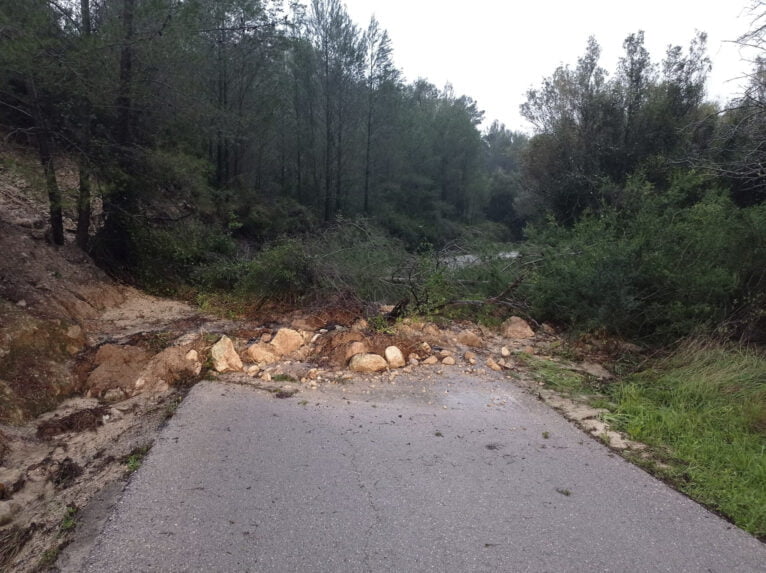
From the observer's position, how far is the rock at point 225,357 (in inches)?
193

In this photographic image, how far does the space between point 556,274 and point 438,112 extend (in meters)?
34.7

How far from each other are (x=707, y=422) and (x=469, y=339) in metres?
2.73

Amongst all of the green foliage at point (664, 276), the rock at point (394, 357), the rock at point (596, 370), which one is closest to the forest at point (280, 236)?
the green foliage at point (664, 276)

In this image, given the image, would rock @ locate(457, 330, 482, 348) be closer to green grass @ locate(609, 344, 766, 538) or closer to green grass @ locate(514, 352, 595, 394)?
green grass @ locate(514, 352, 595, 394)

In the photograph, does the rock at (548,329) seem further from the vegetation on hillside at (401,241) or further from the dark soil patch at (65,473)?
the dark soil patch at (65,473)

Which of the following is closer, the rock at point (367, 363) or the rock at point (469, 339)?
the rock at point (367, 363)

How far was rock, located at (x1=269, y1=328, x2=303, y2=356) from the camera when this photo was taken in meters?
5.44

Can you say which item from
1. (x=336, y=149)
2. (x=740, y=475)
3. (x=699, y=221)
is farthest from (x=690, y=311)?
(x=336, y=149)

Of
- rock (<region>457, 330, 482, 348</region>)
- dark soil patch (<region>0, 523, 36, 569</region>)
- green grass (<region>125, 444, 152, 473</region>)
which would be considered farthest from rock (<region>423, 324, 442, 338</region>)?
dark soil patch (<region>0, 523, 36, 569</region>)

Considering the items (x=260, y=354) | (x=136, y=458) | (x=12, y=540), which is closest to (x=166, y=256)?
(x=260, y=354)

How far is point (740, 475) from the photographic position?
328 cm

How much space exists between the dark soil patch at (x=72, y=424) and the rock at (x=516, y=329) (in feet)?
16.6

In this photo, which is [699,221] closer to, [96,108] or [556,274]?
[556,274]

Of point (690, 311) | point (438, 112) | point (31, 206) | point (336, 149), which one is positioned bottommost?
point (690, 311)
